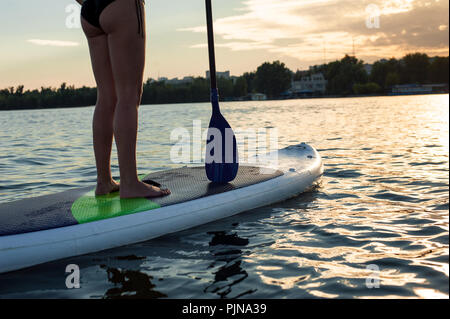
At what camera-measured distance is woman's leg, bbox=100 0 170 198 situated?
2.92 meters

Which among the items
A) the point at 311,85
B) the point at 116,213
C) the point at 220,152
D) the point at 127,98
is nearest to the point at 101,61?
the point at 127,98

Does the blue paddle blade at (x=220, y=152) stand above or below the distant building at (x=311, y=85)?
below

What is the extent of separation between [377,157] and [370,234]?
451 cm

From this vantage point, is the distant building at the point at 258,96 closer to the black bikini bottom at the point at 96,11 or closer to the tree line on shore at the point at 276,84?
the tree line on shore at the point at 276,84

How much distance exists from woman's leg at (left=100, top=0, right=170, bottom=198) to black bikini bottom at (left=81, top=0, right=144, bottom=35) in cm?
2

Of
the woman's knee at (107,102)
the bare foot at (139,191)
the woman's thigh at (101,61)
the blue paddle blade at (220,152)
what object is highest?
the woman's thigh at (101,61)

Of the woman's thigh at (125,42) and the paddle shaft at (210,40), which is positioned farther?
the paddle shaft at (210,40)

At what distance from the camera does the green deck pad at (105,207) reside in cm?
284

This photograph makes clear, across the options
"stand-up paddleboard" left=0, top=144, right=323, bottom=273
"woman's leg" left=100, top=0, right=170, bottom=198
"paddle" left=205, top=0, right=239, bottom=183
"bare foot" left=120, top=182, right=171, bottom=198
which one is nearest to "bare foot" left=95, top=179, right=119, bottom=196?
"stand-up paddleboard" left=0, top=144, right=323, bottom=273

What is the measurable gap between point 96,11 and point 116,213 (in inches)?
54.8

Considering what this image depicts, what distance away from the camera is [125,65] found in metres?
2.99

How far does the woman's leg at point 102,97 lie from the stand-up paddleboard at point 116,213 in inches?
14.2

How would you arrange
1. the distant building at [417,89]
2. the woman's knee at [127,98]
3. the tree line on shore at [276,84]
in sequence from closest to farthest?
the woman's knee at [127,98] < the tree line on shore at [276,84] < the distant building at [417,89]

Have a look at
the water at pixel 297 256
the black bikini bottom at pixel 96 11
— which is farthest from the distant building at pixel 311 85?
the black bikini bottom at pixel 96 11
